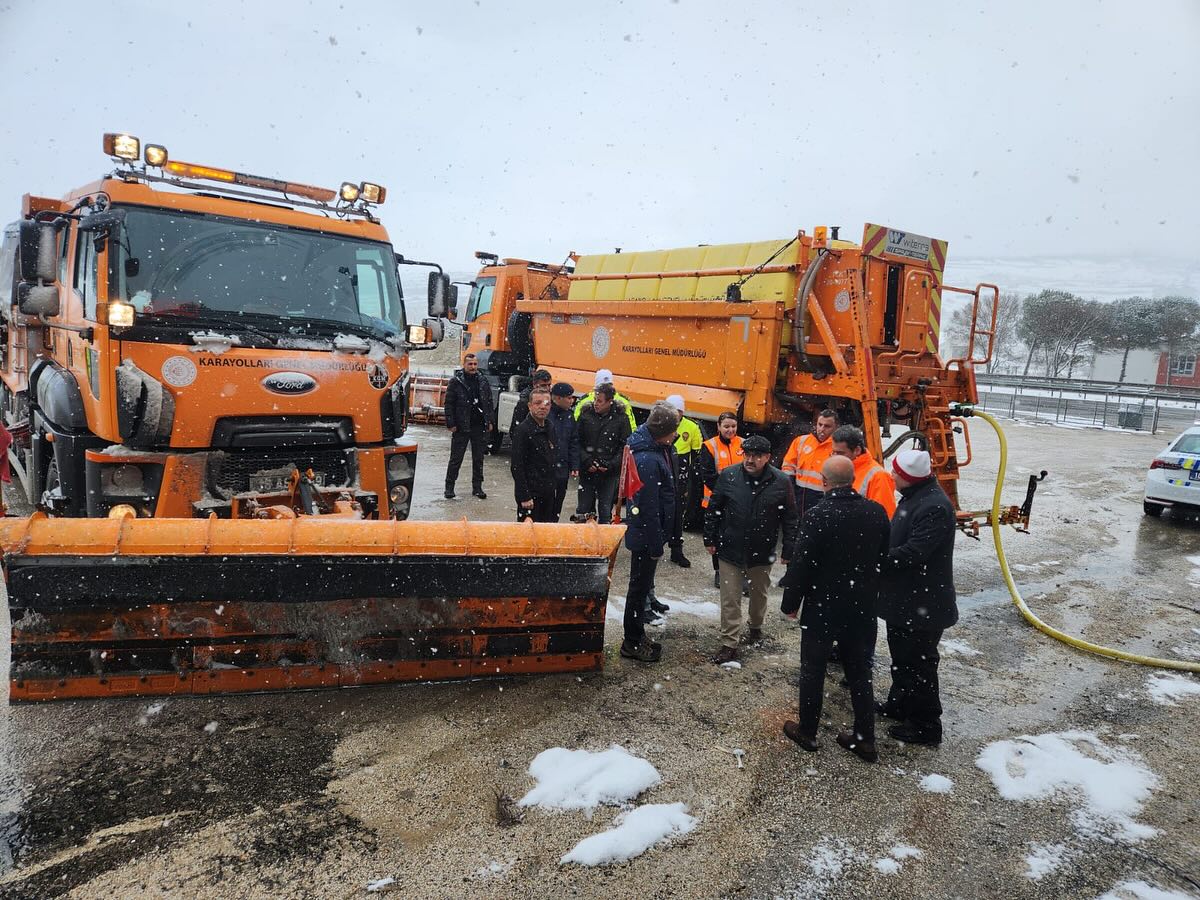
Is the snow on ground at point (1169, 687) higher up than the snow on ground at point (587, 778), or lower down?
higher up

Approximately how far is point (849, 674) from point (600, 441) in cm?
295

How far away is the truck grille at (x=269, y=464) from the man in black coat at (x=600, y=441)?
1848mm

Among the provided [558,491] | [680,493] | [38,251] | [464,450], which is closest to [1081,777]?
[680,493]

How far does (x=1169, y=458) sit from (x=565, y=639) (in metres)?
8.72

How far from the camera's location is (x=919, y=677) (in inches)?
144

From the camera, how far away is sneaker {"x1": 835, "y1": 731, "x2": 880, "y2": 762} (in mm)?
3410

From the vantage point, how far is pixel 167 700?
3.50m

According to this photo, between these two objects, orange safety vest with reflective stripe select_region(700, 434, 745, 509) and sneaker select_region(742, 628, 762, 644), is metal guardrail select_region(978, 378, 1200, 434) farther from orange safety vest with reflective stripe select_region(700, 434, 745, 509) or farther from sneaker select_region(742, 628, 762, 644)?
sneaker select_region(742, 628, 762, 644)

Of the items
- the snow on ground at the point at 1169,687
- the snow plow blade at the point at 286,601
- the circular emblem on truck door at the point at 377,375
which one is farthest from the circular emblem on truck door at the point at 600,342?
the snow on ground at the point at 1169,687

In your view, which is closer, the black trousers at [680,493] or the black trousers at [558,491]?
the black trousers at [680,493]

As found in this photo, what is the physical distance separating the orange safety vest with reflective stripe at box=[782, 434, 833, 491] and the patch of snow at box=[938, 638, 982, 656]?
1326 millimetres

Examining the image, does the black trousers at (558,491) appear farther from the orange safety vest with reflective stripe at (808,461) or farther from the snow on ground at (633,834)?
the snow on ground at (633,834)

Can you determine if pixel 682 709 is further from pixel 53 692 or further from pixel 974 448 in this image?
pixel 974 448

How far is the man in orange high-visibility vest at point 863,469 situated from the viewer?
424cm
